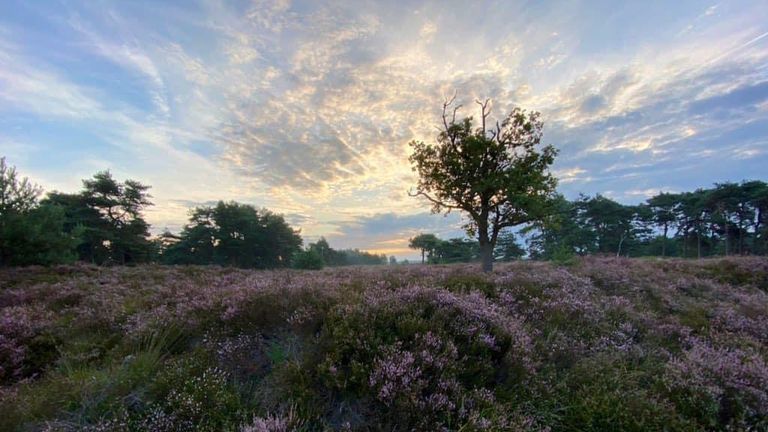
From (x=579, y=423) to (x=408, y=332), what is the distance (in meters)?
2.00

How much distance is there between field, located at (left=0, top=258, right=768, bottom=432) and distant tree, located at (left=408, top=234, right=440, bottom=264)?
2575 inches

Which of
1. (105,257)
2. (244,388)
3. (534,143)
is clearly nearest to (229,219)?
(105,257)

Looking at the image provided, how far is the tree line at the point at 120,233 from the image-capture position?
16.7m

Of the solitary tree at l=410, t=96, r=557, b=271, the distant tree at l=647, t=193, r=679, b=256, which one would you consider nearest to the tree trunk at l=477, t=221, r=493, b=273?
the solitary tree at l=410, t=96, r=557, b=271

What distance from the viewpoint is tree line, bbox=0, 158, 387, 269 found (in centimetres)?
1670

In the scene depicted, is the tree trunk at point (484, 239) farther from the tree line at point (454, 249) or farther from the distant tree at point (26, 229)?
the tree line at point (454, 249)

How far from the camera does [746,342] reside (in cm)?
459

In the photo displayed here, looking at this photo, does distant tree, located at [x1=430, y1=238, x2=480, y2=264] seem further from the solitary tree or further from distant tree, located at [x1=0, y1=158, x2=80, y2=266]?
distant tree, located at [x1=0, y1=158, x2=80, y2=266]

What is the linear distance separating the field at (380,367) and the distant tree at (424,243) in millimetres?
65410

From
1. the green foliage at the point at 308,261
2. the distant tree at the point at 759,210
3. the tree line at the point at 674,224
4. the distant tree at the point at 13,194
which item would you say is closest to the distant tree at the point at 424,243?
the tree line at the point at 674,224

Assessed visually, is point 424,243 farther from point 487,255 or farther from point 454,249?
point 487,255

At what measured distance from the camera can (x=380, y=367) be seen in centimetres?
304

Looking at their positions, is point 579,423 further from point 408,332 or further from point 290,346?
point 290,346

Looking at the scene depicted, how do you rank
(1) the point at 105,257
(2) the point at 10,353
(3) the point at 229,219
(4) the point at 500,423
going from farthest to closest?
(3) the point at 229,219, (1) the point at 105,257, (2) the point at 10,353, (4) the point at 500,423
